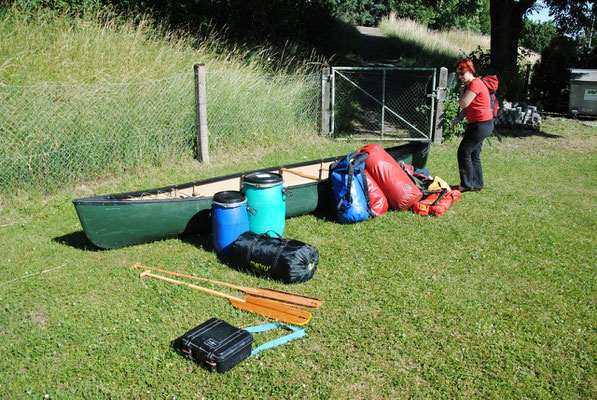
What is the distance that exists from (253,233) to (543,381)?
Answer: 3064 mm

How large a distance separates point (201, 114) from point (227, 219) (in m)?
4.24

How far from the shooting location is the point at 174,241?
225 inches

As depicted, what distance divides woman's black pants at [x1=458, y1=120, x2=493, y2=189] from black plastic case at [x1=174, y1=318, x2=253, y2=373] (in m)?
5.18

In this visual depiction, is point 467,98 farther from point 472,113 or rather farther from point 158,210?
point 158,210

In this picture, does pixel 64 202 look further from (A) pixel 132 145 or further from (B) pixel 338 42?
(B) pixel 338 42

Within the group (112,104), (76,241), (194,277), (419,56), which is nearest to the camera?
(194,277)

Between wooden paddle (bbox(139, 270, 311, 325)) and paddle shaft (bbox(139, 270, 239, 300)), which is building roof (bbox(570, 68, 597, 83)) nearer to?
wooden paddle (bbox(139, 270, 311, 325))

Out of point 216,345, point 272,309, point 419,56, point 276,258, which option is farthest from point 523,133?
point 216,345

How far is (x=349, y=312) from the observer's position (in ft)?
14.0

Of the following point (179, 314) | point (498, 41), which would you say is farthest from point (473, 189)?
point (498, 41)

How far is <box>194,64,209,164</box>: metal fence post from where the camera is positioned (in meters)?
8.68

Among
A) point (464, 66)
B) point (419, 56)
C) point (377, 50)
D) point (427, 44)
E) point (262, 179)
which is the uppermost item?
point (427, 44)

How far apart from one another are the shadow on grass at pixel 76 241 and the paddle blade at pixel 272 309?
7.15 ft

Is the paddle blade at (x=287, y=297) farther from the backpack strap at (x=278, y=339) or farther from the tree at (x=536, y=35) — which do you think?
the tree at (x=536, y=35)
